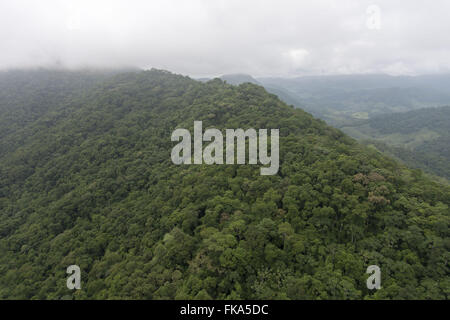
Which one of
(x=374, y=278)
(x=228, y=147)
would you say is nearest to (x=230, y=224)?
(x=374, y=278)

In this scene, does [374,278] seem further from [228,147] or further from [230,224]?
[228,147]

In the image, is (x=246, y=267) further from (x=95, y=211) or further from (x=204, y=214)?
(x=95, y=211)

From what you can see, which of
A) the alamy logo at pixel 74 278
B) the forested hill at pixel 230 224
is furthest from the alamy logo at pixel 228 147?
the alamy logo at pixel 74 278

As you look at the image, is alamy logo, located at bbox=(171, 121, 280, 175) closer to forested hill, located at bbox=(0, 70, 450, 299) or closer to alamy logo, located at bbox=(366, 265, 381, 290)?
forested hill, located at bbox=(0, 70, 450, 299)

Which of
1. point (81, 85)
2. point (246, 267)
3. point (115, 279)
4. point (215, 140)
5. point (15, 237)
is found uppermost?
point (81, 85)

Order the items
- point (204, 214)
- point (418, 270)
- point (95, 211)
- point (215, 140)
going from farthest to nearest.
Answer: point (215, 140)
point (95, 211)
point (204, 214)
point (418, 270)

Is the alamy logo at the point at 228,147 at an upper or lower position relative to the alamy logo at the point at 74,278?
upper

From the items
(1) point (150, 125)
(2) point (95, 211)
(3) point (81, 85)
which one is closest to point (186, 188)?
(2) point (95, 211)

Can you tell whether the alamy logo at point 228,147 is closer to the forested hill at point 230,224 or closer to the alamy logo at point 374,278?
the forested hill at point 230,224
